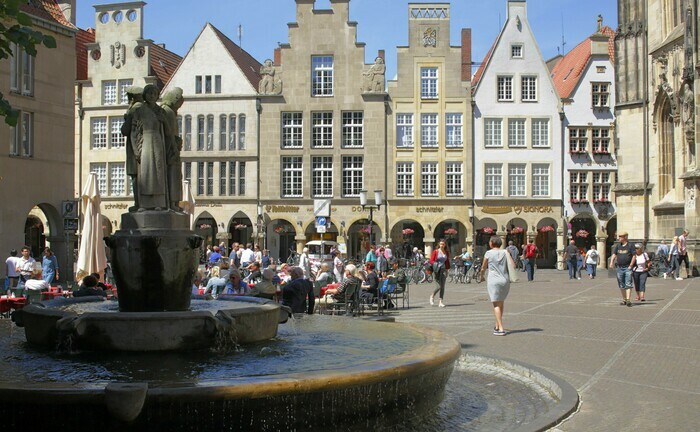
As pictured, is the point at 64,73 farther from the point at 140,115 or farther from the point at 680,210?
the point at 680,210

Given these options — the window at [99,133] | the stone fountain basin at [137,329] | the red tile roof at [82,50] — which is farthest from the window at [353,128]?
the stone fountain basin at [137,329]

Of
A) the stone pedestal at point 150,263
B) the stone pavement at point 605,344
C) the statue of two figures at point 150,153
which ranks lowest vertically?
the stone pavement at point 605,344

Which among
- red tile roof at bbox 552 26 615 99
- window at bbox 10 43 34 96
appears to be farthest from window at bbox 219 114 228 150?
red tile roof at bbox 552 26 615 99

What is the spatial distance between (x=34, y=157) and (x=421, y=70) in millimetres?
25735

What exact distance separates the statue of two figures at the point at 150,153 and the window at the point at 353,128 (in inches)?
1515

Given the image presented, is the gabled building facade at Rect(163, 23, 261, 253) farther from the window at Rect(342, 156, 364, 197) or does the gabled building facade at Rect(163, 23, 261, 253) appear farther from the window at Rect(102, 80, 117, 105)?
the window at Rect(342, 156, 364, 197)

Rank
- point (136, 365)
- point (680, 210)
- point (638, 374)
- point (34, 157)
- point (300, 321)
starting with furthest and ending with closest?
1. point (680, 210)
2. point (34, 157)
3. point (300, 321)
4. point (638, 374)
5. point (136, 365)

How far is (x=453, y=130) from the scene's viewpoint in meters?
47.4

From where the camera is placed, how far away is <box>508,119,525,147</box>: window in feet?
155

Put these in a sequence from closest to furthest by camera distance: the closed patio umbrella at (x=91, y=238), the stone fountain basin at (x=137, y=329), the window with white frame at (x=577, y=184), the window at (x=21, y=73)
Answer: the stone fountain basin at (x=137, y=329)
the closed patio umbrella at (x=91, y=238)
the window at (x=21, y=73)
the window with white frame at (x=577, y=184)

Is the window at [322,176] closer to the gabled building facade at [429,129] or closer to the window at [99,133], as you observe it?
the gabled building facade at [429,129]

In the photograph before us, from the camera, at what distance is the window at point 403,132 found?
47250 millimetres

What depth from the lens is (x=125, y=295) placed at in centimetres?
827

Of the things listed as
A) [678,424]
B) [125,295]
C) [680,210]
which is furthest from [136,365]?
[680,210]
